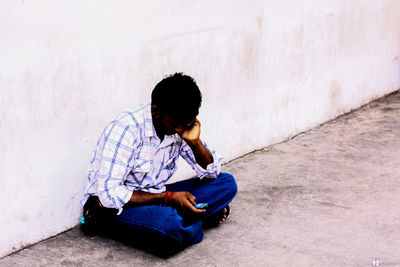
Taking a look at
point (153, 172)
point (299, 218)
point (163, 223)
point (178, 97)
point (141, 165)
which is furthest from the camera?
point (299, 218)

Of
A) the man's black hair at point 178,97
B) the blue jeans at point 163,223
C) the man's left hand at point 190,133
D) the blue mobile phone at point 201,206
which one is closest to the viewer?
the man's black hair at point 178,97

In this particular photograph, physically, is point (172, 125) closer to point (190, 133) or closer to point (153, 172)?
point (190, 133)

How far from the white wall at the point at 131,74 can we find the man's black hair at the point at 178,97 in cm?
59

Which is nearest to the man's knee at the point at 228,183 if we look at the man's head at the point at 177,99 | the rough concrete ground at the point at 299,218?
the rough concrete ground at the point at 299,218

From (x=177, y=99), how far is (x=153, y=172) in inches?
21.2

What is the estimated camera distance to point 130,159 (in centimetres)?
320

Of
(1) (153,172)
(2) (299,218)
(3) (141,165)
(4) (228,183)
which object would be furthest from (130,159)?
(2) (299,218)

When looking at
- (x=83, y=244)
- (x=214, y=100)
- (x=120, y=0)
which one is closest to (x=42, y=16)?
(x=120, y=0)

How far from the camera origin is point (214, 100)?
454cm

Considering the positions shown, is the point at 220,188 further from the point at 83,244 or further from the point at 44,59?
the point at 44,59

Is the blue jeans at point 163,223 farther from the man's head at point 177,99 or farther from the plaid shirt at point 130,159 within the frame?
the man's head at point 177,99

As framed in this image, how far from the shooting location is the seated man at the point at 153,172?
10.3ft

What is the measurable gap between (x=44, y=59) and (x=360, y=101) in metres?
4.18

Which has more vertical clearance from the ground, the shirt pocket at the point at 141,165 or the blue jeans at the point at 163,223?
the shirt pocket at the point at 141,165
